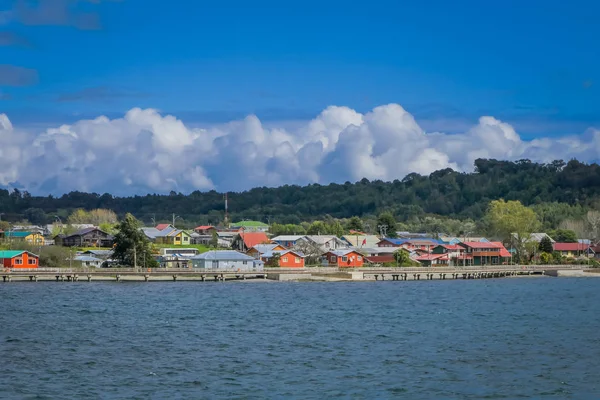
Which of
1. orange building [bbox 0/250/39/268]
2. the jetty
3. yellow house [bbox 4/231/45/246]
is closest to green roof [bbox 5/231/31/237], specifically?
yellow house [bbox 4/231/45/246]

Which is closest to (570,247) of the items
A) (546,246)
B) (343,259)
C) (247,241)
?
(546,246)

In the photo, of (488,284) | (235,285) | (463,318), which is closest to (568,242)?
(488,284)

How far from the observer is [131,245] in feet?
308

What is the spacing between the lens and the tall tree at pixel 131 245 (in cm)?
9338

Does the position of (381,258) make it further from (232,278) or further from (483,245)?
(232,278)

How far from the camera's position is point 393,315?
5438cm

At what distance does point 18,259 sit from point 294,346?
2397 inches

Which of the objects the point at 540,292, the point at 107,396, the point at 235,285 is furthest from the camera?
the point at 235,285

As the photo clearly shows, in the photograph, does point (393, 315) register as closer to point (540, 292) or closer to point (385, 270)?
point (540, 292)

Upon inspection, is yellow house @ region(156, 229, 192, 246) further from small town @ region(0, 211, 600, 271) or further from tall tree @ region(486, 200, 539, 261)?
tall tree @ region(486, 200, 539, 261)

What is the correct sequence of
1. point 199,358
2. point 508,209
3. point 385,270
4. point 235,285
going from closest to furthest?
point 199,358
point 235,285
point 385,270
point 508,209

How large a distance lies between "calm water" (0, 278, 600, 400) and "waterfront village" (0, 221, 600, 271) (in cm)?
2821

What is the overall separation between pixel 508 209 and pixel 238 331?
3710 inches

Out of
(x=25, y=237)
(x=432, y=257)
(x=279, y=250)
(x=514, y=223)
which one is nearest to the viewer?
(x=279, y=250)
